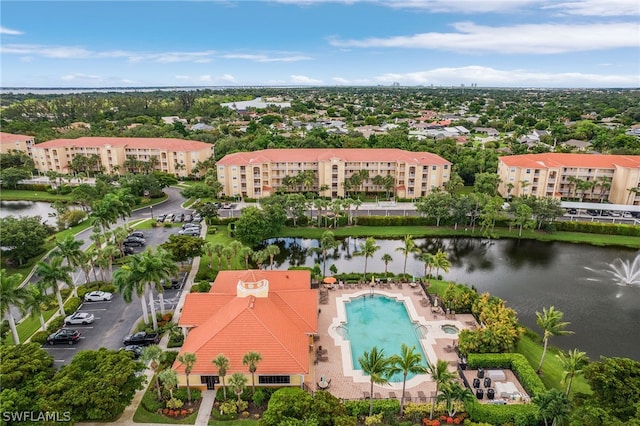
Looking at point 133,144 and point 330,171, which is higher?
point 133,144

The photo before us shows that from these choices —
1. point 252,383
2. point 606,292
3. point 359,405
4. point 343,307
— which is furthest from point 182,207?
point 606,292

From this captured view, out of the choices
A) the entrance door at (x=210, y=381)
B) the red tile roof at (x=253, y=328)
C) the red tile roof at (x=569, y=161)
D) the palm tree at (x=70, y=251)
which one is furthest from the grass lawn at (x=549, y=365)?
the red tile roof at (x=569, y=161)

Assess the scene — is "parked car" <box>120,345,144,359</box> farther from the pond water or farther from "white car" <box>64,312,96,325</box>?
the pond water

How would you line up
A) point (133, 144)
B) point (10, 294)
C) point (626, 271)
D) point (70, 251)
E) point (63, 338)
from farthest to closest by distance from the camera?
1. point (133, 144)
2. point (626, 271)
3. point (70, 251)
4. point (63, 338)
5. point (10, 294)

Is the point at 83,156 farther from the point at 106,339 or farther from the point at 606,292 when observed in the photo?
the point at 606,292

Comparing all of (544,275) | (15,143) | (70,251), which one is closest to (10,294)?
(70,251)

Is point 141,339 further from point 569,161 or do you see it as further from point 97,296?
point 569,161
